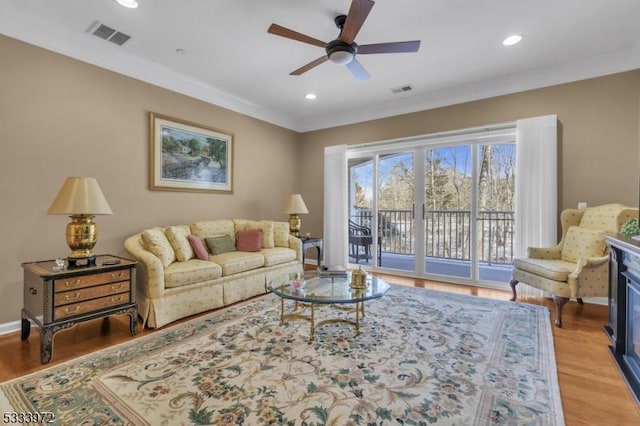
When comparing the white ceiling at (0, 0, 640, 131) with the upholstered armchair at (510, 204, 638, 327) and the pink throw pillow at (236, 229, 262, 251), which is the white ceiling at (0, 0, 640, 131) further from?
the pink throw pillow at (236, 229, 262, 251)

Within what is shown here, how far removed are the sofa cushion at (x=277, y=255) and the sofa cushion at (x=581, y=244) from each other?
131 inches

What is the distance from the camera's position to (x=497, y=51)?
319 cm

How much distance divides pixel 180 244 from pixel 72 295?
1.14m

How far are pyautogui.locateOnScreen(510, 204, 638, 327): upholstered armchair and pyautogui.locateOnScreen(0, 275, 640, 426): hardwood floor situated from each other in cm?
27

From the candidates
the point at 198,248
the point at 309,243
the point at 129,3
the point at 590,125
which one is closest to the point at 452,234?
the point at 590,125

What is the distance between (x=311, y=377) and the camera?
6.22ft

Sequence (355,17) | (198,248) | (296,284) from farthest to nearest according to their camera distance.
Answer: (198,248), (296,284), (355,17)

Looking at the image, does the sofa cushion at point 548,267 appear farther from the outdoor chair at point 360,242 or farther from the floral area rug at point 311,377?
the outdoor chair at point 360,242

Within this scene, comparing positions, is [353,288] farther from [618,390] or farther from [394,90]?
[394,90]

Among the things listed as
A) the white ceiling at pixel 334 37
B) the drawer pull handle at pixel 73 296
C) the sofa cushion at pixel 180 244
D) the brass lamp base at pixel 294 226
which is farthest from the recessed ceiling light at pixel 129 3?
the brass lamp base at pixel 294 226

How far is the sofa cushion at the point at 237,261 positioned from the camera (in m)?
3.36

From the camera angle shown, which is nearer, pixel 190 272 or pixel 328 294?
pixel 328 294

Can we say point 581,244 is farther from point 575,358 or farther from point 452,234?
point 452,234

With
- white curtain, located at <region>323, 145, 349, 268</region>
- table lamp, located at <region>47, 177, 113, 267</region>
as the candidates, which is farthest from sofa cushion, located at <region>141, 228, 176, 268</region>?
white curtain, located at <region>323, 145, 349, 268</region>
